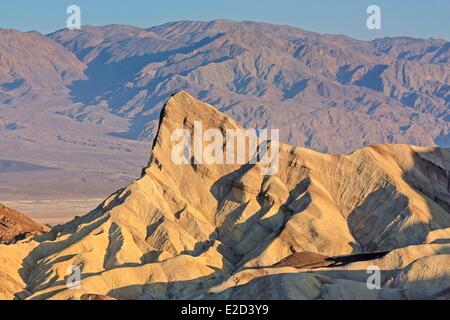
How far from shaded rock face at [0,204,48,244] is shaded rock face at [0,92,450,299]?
37.5ft

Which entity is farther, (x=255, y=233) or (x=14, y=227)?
(x=14, y=227)

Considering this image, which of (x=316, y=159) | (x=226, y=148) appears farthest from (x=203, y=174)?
(x=316, y=159)

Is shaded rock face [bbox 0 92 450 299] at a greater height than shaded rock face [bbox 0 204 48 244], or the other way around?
shaded rock face [bbox 0 92 450 299]

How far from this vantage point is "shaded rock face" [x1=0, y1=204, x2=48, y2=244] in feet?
357

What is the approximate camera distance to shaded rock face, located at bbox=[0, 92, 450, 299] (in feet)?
246

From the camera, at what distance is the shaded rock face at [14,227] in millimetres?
108938

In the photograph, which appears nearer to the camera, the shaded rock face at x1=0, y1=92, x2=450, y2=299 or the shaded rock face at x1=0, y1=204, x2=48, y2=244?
the shaded rock face at x1=0, y1=92, x2=450, y2=299

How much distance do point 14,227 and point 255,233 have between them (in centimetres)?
2878

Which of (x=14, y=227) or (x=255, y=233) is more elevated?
(x=255, y=233)

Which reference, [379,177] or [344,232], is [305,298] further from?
[379,177]

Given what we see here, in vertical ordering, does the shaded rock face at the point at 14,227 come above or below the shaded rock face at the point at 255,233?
below

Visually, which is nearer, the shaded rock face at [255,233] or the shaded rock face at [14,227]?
the shaded rock face at [255,233]

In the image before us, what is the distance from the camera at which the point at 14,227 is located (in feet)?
372

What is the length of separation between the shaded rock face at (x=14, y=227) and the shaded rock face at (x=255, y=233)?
11430 mm
